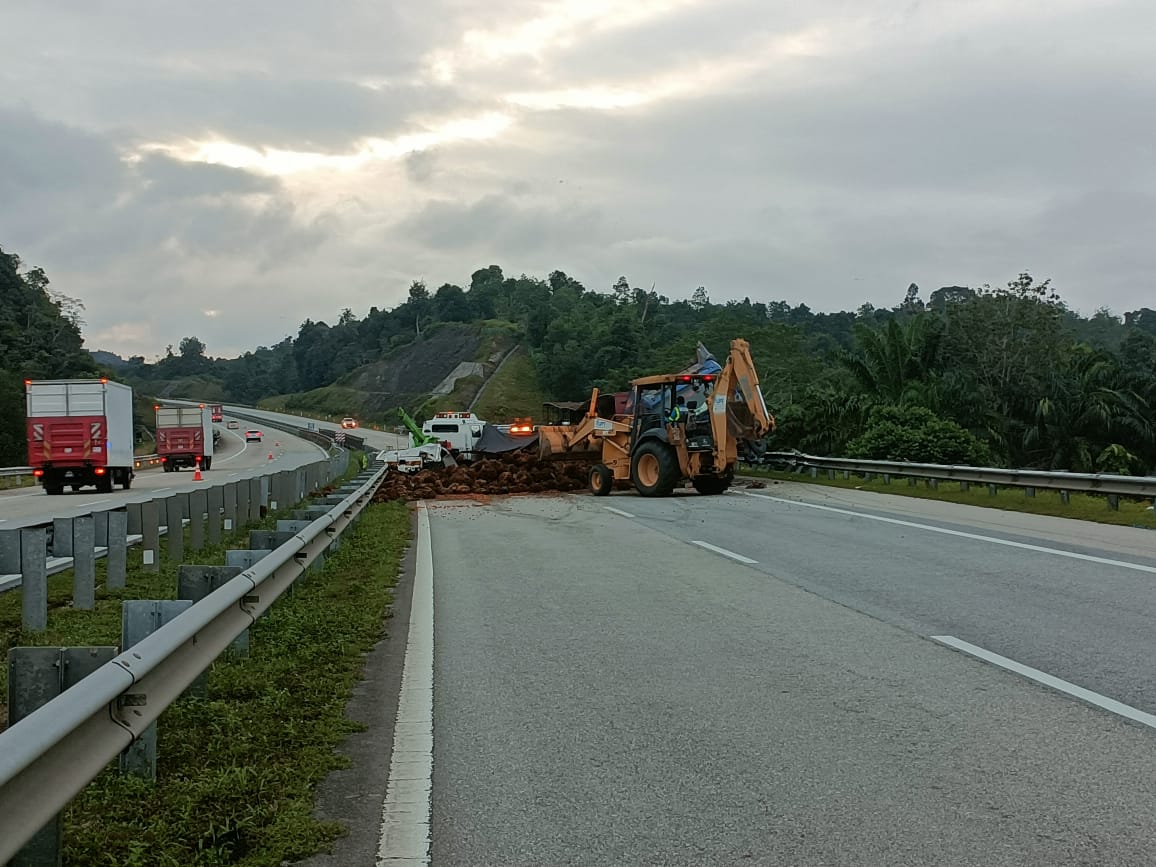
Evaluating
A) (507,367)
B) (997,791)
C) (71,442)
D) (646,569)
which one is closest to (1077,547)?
(646,569)

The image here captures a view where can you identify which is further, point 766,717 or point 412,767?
point 766,717

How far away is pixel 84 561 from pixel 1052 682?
7649 mm

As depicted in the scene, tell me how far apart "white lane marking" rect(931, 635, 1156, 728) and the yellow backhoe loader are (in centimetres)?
1663

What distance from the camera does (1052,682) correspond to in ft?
22.3

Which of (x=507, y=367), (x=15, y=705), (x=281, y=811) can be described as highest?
(x=507, y=367)

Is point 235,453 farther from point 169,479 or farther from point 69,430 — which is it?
point 69,430

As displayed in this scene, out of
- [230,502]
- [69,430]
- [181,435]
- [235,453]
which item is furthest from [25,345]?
[230,502]

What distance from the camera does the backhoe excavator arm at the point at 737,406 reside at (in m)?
25.0

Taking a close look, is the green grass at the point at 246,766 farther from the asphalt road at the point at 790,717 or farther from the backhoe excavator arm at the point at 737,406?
the backhoe excavator arm at the point at 737,406

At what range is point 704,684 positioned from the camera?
6.96 metres

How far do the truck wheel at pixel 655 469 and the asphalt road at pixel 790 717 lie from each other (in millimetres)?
13155

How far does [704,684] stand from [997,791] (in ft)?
7.69

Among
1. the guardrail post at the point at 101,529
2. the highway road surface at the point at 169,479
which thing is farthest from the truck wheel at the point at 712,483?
the guardrail post at the point at 101,529

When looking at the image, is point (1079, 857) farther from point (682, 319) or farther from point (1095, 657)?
point (682, 319)
